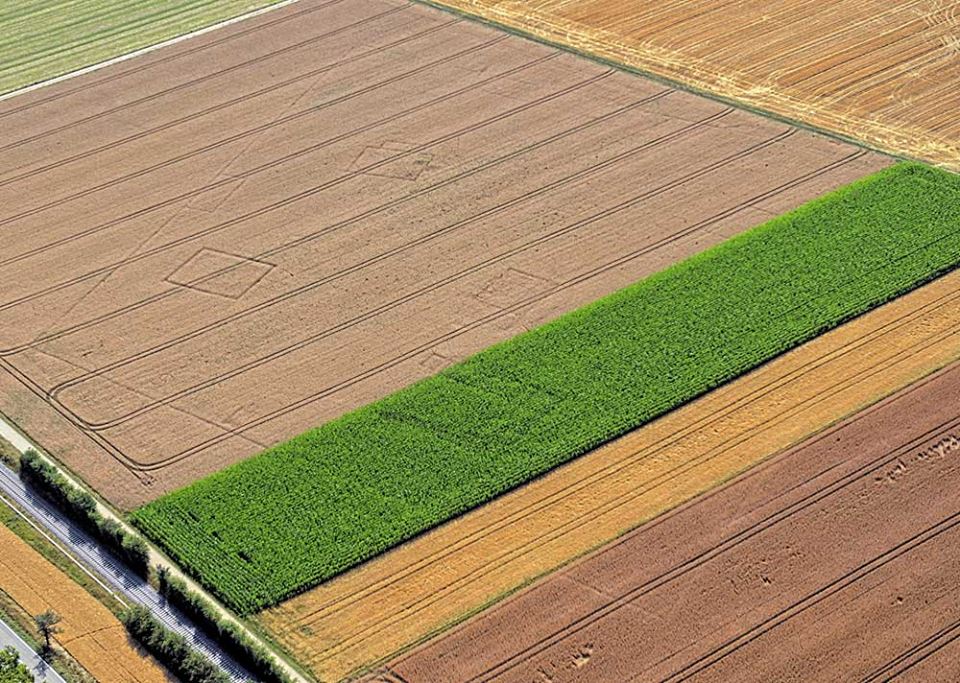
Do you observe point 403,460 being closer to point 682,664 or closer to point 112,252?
point 682,664

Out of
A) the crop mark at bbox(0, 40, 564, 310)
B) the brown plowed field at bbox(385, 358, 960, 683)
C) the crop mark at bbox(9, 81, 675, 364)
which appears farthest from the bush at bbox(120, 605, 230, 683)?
the crop mark at bbox(0, 40, 564, 310)

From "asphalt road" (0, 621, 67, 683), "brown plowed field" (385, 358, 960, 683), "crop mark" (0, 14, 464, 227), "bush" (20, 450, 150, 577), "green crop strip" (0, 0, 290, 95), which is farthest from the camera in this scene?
"green crop strip" (0, 0, 290, 95)

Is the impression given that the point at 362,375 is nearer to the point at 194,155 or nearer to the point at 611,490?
the point at 611,490

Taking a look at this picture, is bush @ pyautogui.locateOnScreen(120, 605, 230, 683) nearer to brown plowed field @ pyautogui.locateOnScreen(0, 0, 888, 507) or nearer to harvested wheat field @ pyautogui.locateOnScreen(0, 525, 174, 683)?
harvested wheat field @ pyautogui.locateOnScreen(0, 525, 174, 683)

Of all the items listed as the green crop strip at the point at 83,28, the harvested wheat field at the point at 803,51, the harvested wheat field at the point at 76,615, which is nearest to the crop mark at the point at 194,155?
the green crop strip at the point at 83,28

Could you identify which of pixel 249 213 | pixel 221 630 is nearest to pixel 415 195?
pixel 249 213
